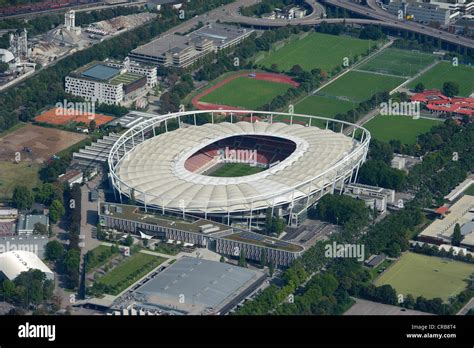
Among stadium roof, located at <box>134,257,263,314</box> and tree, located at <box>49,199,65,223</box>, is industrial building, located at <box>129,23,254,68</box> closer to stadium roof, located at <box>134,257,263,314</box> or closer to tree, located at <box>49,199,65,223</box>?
tree, located at <box>49,199,65,223</box>

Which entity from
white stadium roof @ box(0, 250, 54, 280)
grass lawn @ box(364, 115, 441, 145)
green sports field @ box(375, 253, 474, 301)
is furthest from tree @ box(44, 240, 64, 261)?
grass lawn @ box(364, 115, 441, 145)

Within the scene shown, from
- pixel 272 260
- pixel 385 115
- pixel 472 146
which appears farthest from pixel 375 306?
pixel 385 115

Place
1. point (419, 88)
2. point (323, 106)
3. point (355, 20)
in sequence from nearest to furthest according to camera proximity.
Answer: point (323, 106)
point (419, 88)
point (355, 20)

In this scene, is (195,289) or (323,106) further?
(323,106)

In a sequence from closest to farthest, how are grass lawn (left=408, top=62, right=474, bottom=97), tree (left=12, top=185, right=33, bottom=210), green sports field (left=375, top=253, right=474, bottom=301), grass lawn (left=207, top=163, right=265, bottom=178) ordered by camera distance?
green sports field (left=375, top=253, right=474, bottom=301)
tree (left=12, top=185, right=33, bottom=210)
grass lawn (left=207, top=163, right=265, bottom=178)
grass lawn (left=408, top=62, right=474, bottom=97)

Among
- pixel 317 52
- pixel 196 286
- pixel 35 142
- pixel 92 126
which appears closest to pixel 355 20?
pixel 317 52

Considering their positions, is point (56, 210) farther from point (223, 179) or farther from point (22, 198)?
point (223, 179)

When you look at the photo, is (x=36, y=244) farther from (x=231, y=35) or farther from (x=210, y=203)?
(x=231, y=35)
